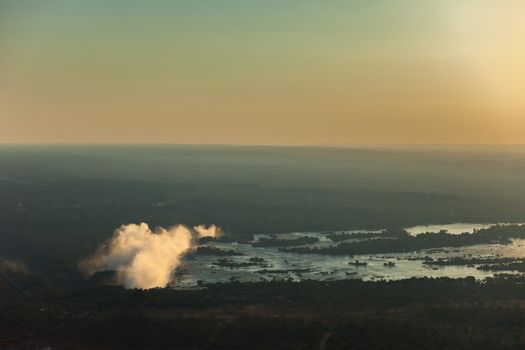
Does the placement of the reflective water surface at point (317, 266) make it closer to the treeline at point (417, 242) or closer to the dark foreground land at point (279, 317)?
the treeline at point (417, 242)

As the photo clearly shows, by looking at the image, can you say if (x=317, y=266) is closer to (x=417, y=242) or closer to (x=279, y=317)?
(x=417, y=242)

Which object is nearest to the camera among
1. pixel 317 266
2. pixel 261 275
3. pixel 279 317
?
pixel 279 317

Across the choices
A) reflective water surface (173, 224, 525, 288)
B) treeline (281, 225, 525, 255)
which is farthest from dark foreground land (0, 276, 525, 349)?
treeline (281, 225, 525, 255)

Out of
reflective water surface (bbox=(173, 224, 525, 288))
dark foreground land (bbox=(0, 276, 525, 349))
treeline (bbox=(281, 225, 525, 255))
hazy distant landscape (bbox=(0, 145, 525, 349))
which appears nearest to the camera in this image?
dark foreground land (bbox=(0, 276, 525, 349))

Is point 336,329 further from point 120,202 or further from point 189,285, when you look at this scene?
point 120,202

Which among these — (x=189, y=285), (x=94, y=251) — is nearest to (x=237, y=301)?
(x=189, y=285)

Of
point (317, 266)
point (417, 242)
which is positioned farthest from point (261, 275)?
point (417, 242)

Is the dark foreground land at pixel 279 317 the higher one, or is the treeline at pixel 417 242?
the treeline at pixel 417 242

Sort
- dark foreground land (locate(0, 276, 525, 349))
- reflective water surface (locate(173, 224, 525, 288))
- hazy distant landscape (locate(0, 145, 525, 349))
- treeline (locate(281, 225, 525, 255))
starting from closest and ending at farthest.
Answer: dark foreground land (locate(0, 276, 525, 349)) → hazy distant landscape (locate(0, 145, 525, 349)) → reflective water surface (locate(173, 224, 525, 288)) → treeline (locate(281, 225, 525, 255))

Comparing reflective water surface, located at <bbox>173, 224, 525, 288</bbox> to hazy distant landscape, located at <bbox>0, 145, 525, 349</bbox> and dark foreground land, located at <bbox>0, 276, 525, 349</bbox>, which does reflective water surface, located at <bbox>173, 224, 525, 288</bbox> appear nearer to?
hazy distant landscape, located at <bbox>0, 145, 525, 349</bbox>

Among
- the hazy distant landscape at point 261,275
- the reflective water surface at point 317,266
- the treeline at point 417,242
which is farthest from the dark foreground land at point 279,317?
the treeline at point 417,242
